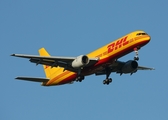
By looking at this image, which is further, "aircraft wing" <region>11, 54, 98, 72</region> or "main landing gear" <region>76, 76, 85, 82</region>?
"main landing gear" <region>76, 76, 85, 82</region>

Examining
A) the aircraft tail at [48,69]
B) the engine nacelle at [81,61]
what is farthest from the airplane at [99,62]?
the aircraft tail at [48,69]

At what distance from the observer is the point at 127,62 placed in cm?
7306

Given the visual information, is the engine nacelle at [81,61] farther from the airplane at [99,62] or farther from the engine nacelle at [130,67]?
the engine nacelle at [130,67]

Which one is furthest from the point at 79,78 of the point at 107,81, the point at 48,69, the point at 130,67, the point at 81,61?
the point at 48,69

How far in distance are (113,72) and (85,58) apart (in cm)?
670

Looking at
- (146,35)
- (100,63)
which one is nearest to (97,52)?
(100,63)

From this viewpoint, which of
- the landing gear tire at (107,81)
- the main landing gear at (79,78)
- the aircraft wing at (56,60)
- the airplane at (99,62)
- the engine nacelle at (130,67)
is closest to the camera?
the airplane at (99,62)

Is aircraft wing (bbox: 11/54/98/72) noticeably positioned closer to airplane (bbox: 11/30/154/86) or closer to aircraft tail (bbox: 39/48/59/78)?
airplane (bbox: 11/30/154/86)

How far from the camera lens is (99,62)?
224 ft

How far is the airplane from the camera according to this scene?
219ft

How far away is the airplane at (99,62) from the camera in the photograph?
6681 centimetres

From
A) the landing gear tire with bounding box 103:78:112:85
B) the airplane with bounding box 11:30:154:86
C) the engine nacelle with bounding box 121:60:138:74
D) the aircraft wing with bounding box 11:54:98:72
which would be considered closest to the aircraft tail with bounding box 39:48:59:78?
the airplane with bounding box 11:30:154:86

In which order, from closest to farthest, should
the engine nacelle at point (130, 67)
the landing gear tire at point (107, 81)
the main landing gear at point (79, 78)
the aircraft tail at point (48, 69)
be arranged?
the main landing gear at point (79, 78) < the engine nacelle at point (130, 67) < the landing gear tire at point (107, 81) < the aircraft tail at point (48, 69)

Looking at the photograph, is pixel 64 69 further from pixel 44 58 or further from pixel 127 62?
pixel 127 62
